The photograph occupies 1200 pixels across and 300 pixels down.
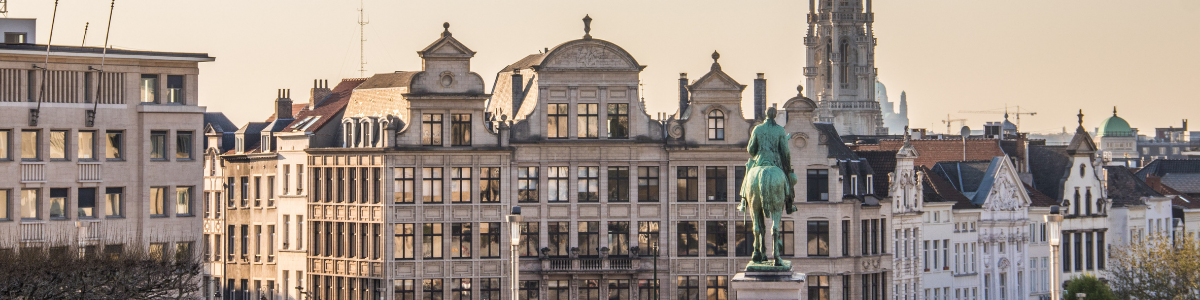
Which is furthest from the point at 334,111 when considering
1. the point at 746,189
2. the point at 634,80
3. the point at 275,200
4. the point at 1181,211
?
the point at 1181,211

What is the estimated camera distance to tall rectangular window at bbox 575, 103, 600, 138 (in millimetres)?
84125

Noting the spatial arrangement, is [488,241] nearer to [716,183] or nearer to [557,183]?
→ [557,183]

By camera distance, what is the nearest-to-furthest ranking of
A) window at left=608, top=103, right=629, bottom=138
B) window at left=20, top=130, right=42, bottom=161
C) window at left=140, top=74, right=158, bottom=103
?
window at left=20, top=130, right=42, bottom=161
window at left=140, top=74, right=158, bottom=103
window at left=608, top=103, right=629, bottom=138

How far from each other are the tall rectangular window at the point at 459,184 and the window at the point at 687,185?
827 cm

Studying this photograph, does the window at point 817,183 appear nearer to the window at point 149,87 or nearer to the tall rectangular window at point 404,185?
the tall rectangular window at point 404,185

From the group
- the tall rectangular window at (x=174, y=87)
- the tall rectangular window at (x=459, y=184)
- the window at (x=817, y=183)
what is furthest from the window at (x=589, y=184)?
the tall rectangular window at (x=174, y=87)

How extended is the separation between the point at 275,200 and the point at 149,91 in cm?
2151

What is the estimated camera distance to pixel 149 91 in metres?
69.9

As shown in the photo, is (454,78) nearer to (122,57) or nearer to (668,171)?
(668,171)

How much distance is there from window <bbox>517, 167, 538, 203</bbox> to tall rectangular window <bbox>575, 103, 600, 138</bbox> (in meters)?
2.31

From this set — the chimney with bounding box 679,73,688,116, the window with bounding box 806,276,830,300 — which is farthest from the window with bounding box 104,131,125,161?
the window with bounding box 806,276,830,300

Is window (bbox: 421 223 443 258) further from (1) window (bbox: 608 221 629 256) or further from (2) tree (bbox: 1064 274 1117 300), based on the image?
(2) tree (bbox: 1064 274 1117 300)

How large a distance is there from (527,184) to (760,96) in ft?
35.2

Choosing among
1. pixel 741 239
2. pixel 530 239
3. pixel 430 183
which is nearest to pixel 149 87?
pixel 430 183
